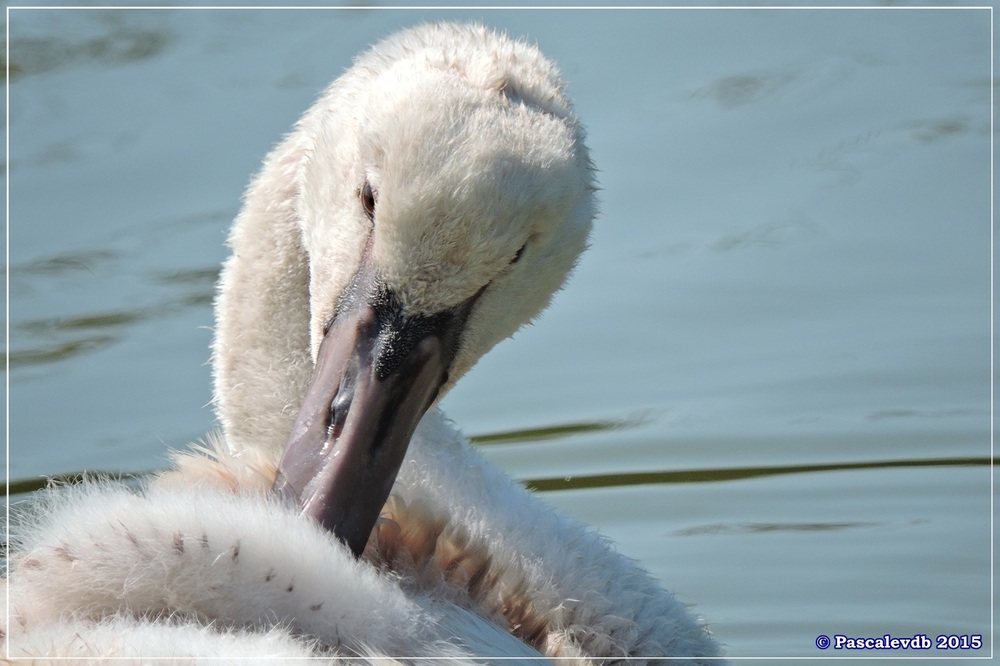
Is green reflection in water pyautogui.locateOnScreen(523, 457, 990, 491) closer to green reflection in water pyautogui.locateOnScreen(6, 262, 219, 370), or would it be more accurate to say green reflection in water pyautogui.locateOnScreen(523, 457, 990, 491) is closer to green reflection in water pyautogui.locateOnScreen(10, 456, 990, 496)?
green reflection in water pyautogui.locateOnScreen(10, 456, 990, 496)

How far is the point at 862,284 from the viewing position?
260 inches

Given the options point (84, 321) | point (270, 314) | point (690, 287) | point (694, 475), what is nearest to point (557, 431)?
point (694, 475)

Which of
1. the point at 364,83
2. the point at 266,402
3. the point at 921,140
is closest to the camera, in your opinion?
the point at 364,83

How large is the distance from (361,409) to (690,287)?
10.7 feet

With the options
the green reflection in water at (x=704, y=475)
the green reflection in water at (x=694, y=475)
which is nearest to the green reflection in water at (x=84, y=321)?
the green reflection in water at (x=704, y=475)

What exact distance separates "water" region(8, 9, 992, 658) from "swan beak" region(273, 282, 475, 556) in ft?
6.79

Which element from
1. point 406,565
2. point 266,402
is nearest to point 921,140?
point 266,402

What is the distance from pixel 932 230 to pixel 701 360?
112cm

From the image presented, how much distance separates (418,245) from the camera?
3.56m

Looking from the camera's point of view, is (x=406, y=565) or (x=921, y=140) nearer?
(x=406, y=565)

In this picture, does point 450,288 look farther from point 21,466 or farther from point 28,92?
point 28,92

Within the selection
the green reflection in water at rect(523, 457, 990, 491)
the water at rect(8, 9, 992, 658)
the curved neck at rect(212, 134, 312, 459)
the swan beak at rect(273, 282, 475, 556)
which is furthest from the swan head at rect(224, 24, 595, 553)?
the green reflection in water at rect(523, 457, 990, 491)

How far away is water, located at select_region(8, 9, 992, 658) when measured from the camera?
5828 millimetres

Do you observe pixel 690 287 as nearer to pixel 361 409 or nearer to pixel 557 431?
pixel 557 431
